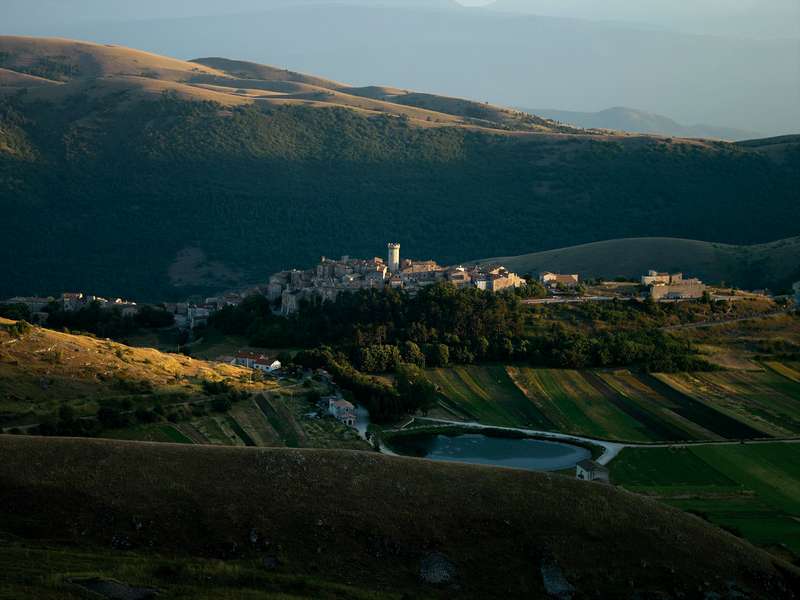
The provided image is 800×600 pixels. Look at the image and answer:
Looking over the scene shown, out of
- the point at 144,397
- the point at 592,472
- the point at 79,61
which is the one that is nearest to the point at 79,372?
the point at 144,397

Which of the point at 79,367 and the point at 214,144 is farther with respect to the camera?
the point at 214,144

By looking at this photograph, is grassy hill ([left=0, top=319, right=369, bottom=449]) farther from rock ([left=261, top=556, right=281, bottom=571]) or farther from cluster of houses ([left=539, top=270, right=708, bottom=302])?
cluster of houses ([left=539, top=270, right=708, bottom=302])

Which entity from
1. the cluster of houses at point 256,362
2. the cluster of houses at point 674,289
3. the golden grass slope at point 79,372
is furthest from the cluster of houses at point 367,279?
the golden grass slope at point 79,372

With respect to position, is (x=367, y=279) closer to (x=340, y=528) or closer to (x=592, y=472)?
(x=592, y=472)

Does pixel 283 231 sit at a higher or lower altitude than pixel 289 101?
lower

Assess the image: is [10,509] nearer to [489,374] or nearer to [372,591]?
[372,591]

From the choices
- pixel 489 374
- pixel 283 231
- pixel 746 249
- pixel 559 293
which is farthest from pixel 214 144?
pixel 489 374

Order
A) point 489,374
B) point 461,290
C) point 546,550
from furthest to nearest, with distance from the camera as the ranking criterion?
point 461,290 < point 489,374 < point 546,550
